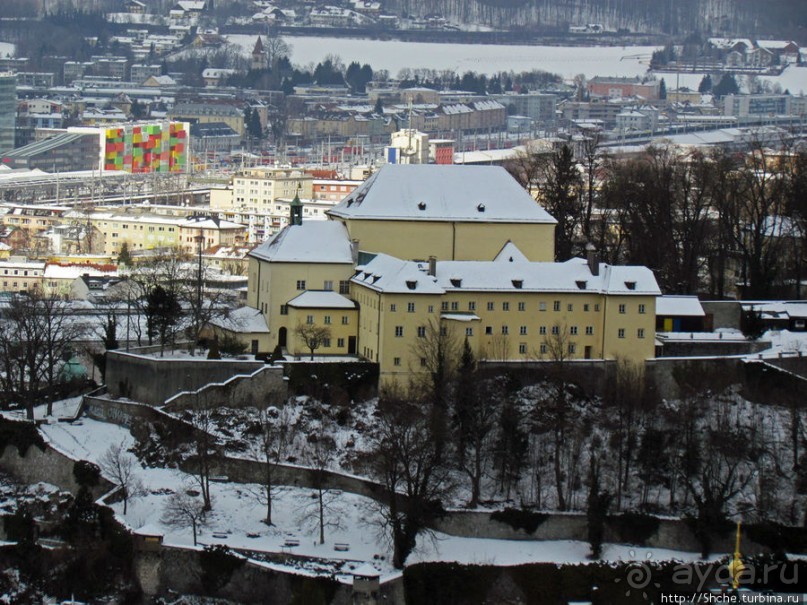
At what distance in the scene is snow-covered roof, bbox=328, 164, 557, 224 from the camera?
1547 inches

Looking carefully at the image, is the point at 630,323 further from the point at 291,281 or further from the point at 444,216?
the point at 291,281

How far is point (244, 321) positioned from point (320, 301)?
1.37 m

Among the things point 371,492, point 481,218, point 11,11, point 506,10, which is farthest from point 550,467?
point 506,10

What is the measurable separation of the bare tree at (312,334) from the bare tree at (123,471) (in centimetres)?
411

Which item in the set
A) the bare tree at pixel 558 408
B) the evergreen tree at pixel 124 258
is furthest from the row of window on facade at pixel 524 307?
the evergreen tree at pixel 124 258

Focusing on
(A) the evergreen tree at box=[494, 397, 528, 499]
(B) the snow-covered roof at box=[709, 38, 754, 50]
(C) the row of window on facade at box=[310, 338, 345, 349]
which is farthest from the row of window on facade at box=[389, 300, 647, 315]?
(B) the snow-covered roof at box=[709, 38, 754, 50]

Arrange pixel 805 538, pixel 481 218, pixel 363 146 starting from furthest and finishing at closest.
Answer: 1. pixel 363 146
2. pixel 481 218
3. pixel 805 538

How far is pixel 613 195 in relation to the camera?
46.5m

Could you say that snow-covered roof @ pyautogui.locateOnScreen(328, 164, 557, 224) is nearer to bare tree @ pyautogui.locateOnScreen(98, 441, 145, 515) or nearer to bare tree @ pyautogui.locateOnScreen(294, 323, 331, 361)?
bare tree @ pyautogui.locateOnScreen(294, 323, 331, 361)

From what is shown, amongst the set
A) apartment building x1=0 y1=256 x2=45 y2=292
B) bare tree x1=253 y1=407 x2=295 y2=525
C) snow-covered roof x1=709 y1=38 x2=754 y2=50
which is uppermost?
bare tree x1=253 y1=407 x2=295 y2=525

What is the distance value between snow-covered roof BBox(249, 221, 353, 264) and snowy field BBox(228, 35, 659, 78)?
4964 inches

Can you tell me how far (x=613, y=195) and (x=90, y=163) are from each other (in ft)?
201

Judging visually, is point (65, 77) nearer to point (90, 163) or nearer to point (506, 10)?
point (90, 163)

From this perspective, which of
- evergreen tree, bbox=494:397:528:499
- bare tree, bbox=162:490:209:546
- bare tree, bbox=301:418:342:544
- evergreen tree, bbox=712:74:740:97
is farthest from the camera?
evergreen tree, bbox=712:74:740:97
